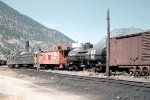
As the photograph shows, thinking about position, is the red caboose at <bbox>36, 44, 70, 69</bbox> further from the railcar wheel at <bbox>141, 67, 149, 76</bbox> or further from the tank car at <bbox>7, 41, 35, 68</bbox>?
the railcar wheel at <bbox>141, 67, 149, 76</bbox>

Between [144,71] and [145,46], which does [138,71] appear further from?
[145,46]

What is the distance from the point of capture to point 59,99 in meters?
15.1

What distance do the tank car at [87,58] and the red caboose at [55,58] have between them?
2.61 meters

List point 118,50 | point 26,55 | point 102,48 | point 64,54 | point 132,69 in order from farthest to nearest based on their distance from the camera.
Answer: point 26,55, point 64,54, point 102,48, point 118,50, point 132,69

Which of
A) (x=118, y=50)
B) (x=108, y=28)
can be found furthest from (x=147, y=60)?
(x=108, y=28)

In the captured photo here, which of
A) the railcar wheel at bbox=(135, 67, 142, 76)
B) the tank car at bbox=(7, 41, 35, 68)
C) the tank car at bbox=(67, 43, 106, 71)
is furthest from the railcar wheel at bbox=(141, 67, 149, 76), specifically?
the tank car at bbox=(7, 41, 35, 68)

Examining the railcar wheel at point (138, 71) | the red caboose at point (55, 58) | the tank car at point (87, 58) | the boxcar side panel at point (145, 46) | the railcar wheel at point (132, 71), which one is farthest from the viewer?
the red caboose at point (55, 58)

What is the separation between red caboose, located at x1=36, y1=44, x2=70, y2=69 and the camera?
45.1 m

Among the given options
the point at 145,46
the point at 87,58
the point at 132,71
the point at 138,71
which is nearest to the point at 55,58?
the point at 87,58

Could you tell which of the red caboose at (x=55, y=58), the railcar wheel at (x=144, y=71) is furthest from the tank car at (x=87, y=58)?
the railcar wheel at (x=144, y=71)

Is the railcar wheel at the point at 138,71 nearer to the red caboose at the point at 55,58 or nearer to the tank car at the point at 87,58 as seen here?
the tank car at the point at 87,58

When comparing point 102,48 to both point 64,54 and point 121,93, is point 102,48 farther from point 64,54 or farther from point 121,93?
point 121,93

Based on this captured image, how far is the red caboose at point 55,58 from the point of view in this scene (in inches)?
1777

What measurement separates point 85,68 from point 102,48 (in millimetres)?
5785
